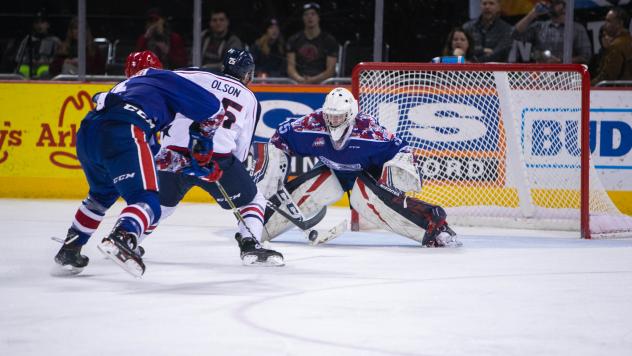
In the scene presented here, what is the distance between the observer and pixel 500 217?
7.16 metres

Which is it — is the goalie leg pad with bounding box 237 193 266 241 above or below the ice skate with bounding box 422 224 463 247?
above

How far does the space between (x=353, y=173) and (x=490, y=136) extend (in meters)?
1.32

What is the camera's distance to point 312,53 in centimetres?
867

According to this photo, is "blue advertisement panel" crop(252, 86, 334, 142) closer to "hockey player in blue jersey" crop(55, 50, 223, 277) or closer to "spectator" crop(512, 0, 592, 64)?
"spectator" crop(512, 0, 592, 64)

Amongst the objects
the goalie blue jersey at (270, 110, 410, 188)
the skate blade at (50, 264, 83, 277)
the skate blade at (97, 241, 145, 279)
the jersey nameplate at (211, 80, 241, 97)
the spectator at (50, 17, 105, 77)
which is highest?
the spectator at (50, 17, 105, 77)

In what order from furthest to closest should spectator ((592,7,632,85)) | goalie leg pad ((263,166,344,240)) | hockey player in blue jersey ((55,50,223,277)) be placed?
spectator ((592,7,632,85)) → goalie leg pad ((263,166,344,240)) → hockey player in blue jersey ((55,50,223,277))

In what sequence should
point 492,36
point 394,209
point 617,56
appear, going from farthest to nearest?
point 492,36 → point 617,56 → point 394,209

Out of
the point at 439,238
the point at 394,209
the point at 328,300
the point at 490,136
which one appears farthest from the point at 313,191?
the point at 328,300

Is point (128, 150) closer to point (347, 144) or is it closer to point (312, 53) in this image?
point (347, 144)

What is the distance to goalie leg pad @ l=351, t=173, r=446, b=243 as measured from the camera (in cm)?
602

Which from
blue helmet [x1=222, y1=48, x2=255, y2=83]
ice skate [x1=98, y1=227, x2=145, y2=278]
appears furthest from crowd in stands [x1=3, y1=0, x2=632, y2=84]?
ice skate [x1=98, y1=227, x2=145, y2=278]

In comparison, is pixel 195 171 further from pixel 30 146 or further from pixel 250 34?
pixel 250 34

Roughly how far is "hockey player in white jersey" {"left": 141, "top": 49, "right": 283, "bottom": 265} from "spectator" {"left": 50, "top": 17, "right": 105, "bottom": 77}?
12.3 ft

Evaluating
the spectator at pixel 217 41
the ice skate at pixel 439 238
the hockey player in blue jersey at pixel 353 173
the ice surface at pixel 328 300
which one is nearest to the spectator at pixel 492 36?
the spectator at pixel 217 41
